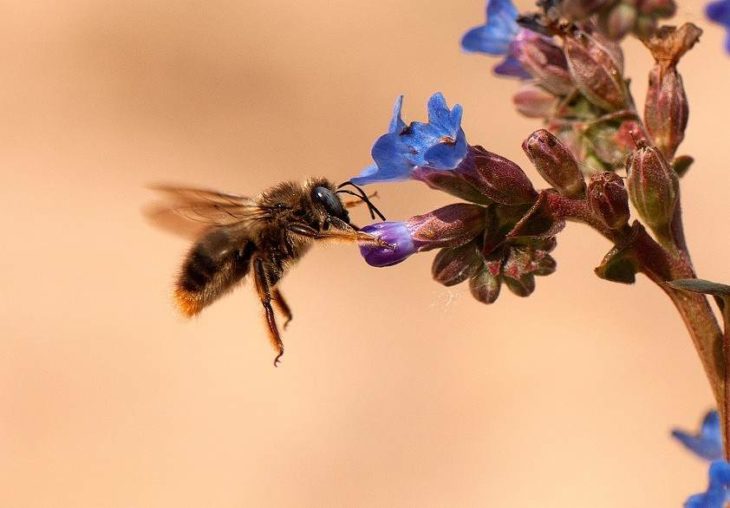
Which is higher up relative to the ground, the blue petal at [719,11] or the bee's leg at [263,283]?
the blue petal at [719,11]

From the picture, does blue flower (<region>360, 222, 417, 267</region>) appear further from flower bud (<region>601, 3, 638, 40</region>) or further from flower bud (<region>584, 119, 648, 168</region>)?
flower bud (<region>601, 3, 638, 40</region>)

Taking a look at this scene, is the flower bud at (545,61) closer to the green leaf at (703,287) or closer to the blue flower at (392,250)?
the blue flower at (392,250)

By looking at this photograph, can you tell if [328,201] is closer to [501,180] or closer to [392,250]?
[392,250]

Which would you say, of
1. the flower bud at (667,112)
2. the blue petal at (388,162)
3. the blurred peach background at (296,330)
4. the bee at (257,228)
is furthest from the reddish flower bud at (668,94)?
the blurred peach background at (296,330)

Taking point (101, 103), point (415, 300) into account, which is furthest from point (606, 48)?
point (101, 103)

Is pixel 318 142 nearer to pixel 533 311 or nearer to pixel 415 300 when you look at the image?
pixel 415 300
